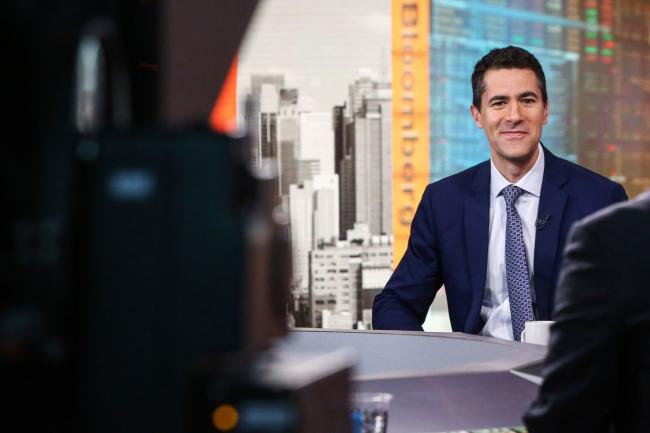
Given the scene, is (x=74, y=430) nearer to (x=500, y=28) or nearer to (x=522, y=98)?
(x=522, y=98)

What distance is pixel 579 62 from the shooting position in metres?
4.98

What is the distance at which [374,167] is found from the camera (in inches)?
193

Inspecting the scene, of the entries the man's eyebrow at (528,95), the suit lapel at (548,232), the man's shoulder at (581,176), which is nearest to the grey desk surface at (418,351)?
the suit lapel at (548,232)

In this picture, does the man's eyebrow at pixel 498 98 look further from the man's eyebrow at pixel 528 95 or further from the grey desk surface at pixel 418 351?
the grey desk surface at pixel 418 351

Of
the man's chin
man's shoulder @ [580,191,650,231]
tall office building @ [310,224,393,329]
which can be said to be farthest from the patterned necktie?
tall office building @ [310,224,393,329]

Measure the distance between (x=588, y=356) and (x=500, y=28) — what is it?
392 cm

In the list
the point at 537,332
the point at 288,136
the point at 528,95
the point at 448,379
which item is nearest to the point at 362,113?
the point at 288,136

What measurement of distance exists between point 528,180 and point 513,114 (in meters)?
0.21

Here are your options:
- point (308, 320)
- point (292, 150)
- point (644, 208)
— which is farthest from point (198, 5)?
point (644, 208)

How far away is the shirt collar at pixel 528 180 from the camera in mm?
2814

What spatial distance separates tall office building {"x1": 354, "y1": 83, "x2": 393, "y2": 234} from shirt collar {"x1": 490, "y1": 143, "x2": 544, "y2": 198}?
2006 mm

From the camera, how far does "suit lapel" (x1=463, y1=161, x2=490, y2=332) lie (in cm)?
269

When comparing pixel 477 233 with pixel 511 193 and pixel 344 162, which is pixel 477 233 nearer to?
pixel 511 193

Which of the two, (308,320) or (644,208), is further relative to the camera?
(308,320)
